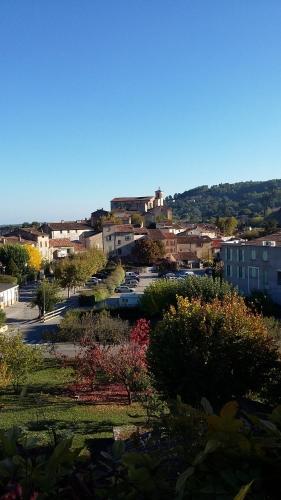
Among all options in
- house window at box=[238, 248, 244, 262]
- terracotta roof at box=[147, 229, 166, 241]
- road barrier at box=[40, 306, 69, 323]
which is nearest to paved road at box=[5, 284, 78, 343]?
road barrier at box=[40, 306, 69, 323]

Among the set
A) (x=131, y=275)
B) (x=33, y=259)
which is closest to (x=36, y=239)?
(x=33, y=259)

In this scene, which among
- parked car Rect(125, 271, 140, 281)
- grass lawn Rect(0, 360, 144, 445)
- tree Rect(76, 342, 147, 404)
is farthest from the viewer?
parked car Rect(125, 271, 140, 281)

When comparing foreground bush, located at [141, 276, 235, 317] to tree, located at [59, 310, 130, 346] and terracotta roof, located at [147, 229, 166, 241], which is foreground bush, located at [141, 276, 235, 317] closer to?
tree, located at [59, 310, 130, 346]

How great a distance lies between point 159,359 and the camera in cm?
1567

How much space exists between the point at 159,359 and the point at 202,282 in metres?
20.7

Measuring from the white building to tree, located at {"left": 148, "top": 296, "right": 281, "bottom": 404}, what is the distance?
36937 mm

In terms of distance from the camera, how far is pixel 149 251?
7900 centimetres

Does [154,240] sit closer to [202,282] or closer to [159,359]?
[202,282]

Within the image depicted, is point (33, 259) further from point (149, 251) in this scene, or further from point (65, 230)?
point (65, 230)

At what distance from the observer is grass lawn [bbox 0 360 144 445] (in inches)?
635

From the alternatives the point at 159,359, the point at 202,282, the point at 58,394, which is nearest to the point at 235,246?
the point at 202,282

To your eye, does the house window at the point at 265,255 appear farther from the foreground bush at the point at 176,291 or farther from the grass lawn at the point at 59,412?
the grass lawn at the point at 59,412

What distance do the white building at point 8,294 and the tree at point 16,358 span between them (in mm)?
26932

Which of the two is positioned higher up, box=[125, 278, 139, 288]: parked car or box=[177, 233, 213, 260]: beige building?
box=[177, 233, 213, 260]: beige building
